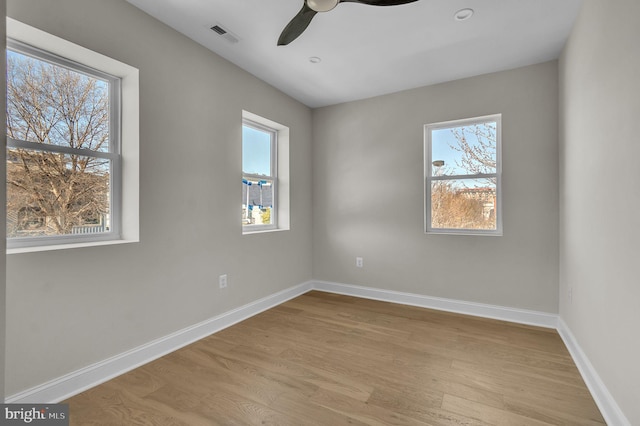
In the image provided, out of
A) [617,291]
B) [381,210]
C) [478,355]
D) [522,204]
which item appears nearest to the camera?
[617,291]

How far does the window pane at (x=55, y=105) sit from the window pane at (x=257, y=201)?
1460 mm

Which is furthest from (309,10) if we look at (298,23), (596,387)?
(596,387)

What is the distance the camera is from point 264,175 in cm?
364

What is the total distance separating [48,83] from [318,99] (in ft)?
8.91

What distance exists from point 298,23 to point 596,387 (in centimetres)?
280

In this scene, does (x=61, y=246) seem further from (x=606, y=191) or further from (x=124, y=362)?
(x=606, y=191)

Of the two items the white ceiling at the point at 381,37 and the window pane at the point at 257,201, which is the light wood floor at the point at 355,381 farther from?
the white ceiling at the point at 381,37

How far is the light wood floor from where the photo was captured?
1.65 metres

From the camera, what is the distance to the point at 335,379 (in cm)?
201

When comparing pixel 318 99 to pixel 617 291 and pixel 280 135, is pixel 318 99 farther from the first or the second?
pixel 617 291

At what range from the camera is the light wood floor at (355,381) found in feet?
5.42

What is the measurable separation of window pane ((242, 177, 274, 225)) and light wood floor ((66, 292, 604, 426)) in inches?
47.5

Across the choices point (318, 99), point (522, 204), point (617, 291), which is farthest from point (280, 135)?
point (617, 291)

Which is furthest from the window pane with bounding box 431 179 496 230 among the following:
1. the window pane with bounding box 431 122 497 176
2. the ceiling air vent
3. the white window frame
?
the white window frame
